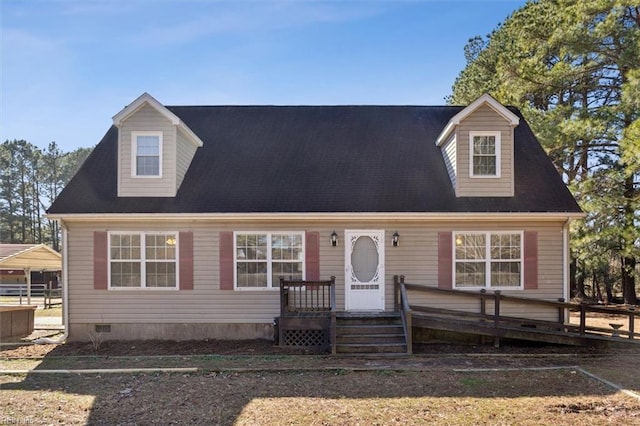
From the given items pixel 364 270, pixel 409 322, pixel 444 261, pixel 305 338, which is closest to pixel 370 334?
pixel 409 322

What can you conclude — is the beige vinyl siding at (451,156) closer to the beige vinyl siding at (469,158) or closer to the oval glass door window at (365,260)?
the beige vinyl siding at (469,158)

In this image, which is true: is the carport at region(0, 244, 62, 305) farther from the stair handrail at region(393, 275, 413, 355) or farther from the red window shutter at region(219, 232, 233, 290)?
the stair handrail at region(393, 275, 413, 355)

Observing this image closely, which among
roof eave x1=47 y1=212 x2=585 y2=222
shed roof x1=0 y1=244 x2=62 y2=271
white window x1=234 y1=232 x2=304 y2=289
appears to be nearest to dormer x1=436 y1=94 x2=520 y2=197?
roof eave x1=47 y1=212 x2=585 y2=222

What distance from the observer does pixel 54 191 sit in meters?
50.1

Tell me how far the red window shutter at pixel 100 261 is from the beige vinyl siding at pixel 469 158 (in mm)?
8762

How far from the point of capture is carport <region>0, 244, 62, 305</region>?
72.3ft

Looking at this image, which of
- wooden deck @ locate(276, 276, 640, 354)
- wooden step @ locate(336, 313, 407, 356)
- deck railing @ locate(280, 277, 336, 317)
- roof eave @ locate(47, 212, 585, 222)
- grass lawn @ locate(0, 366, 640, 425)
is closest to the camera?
grass lawn @ locate(0, 366, 640, 425)

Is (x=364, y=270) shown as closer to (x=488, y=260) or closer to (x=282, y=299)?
(x=282, y=299)

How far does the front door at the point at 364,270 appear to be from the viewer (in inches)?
439

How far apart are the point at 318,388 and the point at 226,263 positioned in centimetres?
481

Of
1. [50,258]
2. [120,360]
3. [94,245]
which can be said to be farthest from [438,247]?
[50,258]

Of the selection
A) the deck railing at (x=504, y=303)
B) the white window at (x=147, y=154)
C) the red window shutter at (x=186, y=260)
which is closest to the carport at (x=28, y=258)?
the white window at (x=147, y=154)

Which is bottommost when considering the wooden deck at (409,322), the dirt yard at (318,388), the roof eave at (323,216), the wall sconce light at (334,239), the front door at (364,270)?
the dirt yard at (318,388)

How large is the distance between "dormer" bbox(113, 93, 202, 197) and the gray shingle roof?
32 cm
